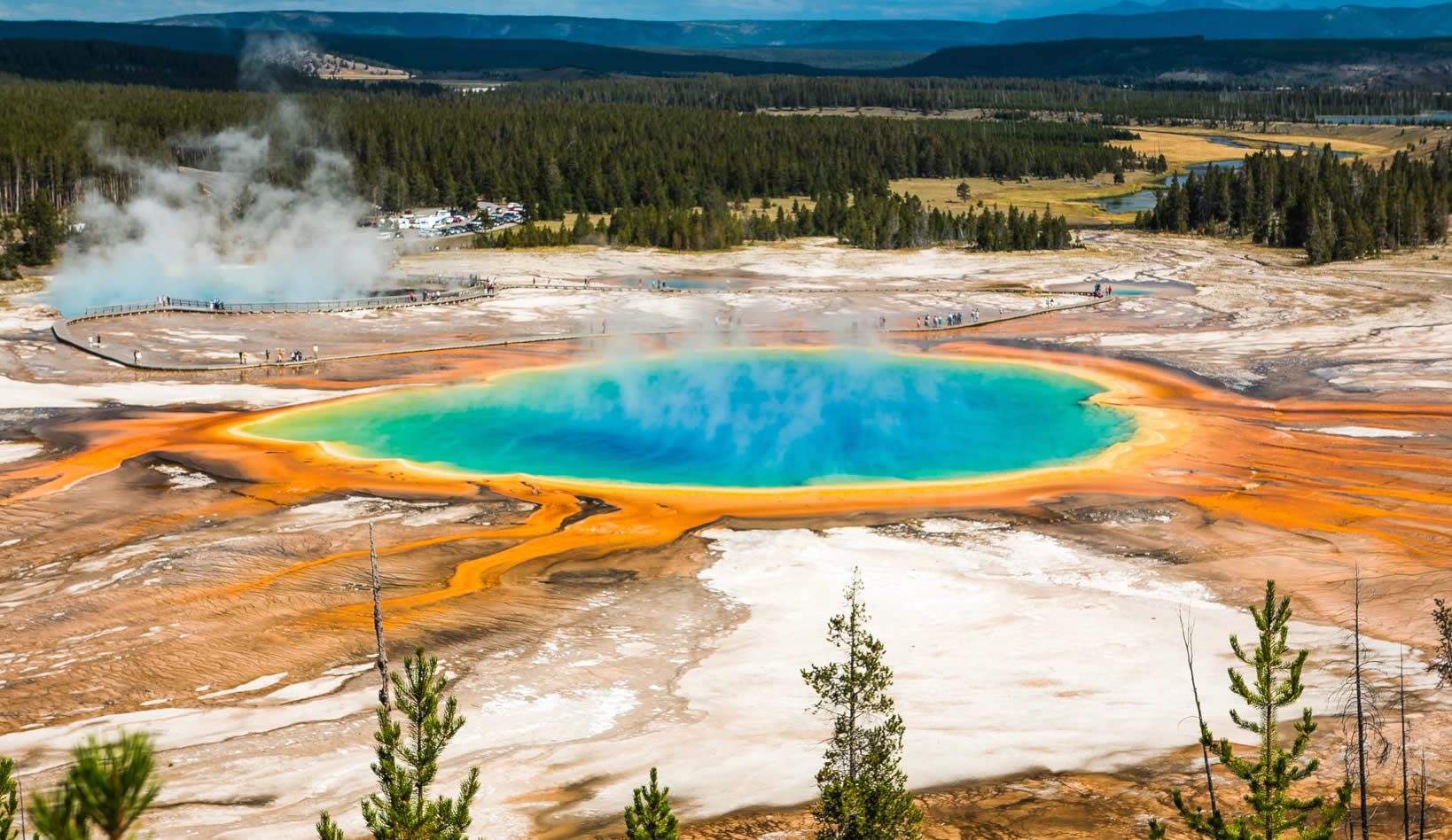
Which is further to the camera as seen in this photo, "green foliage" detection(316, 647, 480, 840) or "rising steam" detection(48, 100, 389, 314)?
"rising steam" detection(48, 100, 389, 314)

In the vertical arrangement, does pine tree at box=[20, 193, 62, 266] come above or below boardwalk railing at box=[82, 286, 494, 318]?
above

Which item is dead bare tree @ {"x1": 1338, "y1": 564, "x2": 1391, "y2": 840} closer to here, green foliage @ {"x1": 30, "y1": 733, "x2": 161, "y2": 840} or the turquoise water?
green foliage @ {"x1": 30, "y1": 733, "x2": 161, "y2": 840}

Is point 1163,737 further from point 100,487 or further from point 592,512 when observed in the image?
point 100,487

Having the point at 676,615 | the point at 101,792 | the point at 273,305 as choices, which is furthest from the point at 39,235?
the point at 101,792

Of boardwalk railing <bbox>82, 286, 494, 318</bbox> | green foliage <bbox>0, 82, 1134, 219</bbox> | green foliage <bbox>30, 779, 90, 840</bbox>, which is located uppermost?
green foliage <bbox>0, 82, 1134, 219</bbox>

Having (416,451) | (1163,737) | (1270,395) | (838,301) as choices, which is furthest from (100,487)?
(838,301)

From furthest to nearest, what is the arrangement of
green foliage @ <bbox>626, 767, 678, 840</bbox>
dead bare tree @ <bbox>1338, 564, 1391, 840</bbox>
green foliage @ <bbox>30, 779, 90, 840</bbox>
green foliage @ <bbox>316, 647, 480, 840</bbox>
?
dead bare tree @ <bbox>1338, 564, 1391, 840</bbox>, green foliage @ <bbox>626, 767, 678, 840</bbox>, green foliage @ <bbox>316, 647, 480, 840</bbox>, green foliage @ <bbox>30, 779, 90, 840</bbox>

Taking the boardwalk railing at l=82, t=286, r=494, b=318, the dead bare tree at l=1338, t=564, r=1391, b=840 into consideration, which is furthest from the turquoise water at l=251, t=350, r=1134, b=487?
the boardwalk railing at l=82, t=286, r=494, b=318

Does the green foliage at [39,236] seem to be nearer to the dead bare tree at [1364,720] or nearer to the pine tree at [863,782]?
the pine tree at [863,782]

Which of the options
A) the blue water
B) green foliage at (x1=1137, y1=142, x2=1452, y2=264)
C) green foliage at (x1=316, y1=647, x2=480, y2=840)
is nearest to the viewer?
green foliage at (x1=316, y1=647, x2=480, y2=840)
